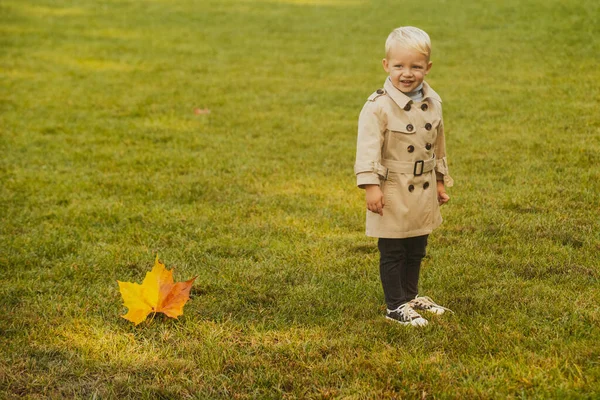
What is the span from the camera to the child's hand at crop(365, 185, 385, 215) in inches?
137

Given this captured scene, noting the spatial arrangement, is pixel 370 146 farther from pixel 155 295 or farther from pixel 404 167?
pixel 155 295

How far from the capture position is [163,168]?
22.5 feet

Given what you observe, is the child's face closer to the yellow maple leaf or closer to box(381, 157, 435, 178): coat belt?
box(381, 157, 435, 178): coat belt

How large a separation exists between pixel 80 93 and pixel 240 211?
5787mm

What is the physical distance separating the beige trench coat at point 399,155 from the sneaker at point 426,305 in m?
0.39

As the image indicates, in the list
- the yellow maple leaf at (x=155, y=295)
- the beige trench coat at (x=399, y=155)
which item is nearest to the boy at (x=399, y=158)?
the beige trench coat at (x=399, y=155)

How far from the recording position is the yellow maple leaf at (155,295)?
364cm

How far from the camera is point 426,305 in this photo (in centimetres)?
374

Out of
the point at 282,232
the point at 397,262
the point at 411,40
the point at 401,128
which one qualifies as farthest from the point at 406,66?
the point at 282,232

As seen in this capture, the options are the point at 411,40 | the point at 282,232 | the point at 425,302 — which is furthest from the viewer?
the point at 282,232

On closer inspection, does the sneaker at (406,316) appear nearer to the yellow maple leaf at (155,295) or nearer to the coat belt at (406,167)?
the coat belt at (406,167)

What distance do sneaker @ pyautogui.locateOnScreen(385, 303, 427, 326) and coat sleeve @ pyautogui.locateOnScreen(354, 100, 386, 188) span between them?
652mm

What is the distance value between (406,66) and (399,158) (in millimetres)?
448

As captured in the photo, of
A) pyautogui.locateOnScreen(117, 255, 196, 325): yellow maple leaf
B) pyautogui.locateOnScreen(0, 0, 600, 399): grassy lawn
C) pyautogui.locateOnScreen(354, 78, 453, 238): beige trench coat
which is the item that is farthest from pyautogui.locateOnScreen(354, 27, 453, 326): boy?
pyautogui.locateOnScreen(117, 255, 196, 325): yellow maple leaf
